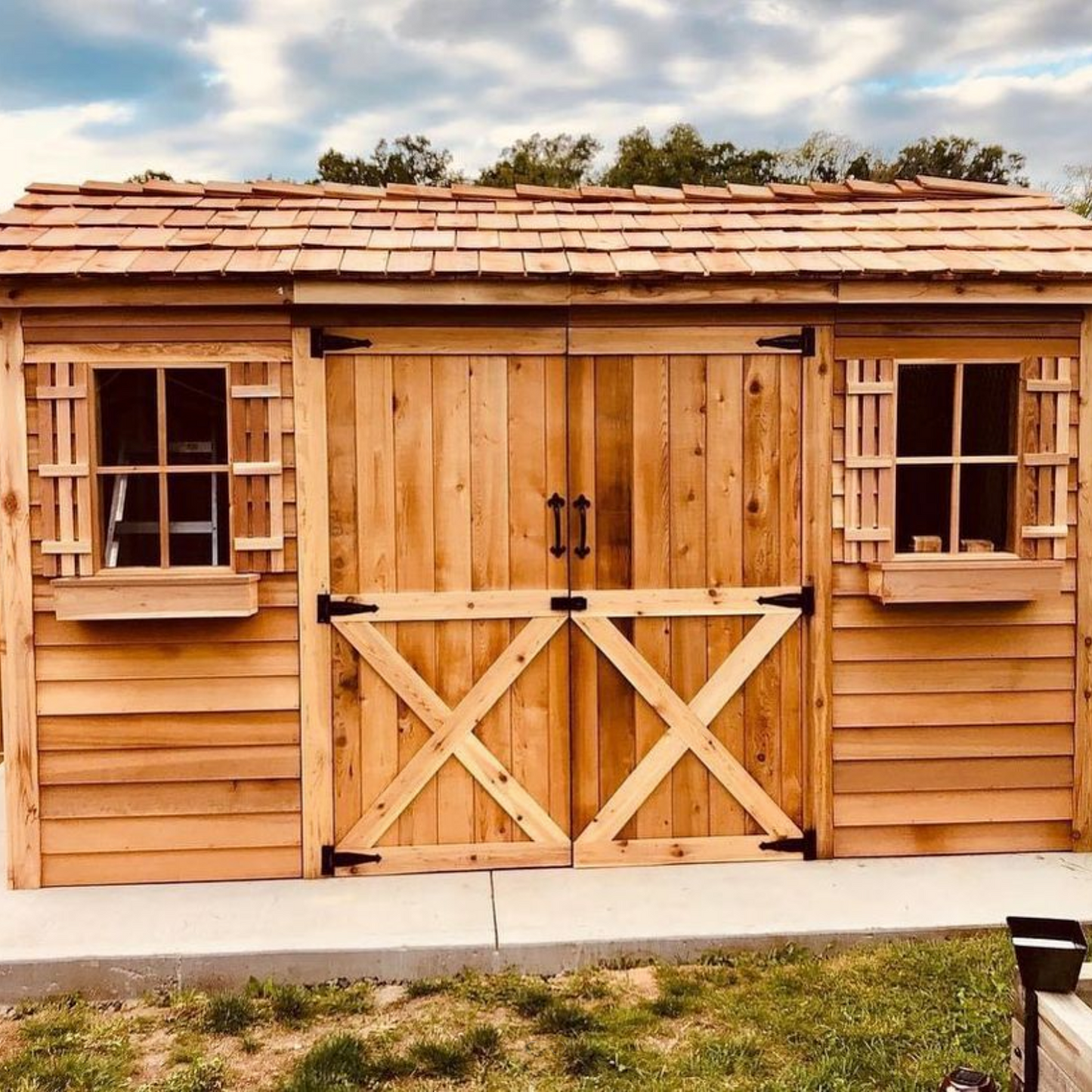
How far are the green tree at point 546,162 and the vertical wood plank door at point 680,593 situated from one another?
1932 cm

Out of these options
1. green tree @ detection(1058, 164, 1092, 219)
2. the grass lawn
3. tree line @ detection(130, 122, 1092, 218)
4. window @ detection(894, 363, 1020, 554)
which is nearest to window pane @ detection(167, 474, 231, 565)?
the grass lawn

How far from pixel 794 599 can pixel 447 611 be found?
58.6 inches

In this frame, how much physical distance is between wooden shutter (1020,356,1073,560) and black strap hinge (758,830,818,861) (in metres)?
1.55

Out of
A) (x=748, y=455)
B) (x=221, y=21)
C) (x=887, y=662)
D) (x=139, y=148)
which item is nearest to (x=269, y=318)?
(x=748, y=455)

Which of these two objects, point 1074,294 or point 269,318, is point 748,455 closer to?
point 1074,294

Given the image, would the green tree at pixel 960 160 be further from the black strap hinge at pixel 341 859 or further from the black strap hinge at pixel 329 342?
the black strap hinge at pixel 341 859

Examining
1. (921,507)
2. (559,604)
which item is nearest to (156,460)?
(559,604)

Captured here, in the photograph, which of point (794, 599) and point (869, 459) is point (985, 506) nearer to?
point (869, 459)

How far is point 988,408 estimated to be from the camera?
4871mm

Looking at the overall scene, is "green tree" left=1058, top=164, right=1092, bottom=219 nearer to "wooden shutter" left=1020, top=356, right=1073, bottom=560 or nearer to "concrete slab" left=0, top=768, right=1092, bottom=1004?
"wooden shutter" left=1020, top=356, right=1073, bottom=560

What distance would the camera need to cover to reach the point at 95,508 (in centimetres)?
455

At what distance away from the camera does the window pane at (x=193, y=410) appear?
15.3ft

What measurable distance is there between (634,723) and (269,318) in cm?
228

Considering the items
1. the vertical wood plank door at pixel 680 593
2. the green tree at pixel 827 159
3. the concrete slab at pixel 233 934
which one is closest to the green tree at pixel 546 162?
the green tree at pixel 827 159
